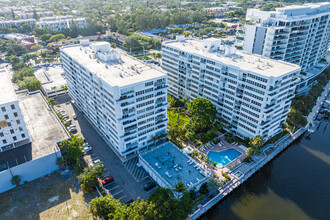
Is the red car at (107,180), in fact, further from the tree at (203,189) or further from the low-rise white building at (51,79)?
the low-rise white building at (51,79)

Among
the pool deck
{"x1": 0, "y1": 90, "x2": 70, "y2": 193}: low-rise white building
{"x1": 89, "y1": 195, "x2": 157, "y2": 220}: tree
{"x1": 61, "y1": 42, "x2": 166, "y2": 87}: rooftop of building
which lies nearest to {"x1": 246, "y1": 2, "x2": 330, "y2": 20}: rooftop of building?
the pool deck

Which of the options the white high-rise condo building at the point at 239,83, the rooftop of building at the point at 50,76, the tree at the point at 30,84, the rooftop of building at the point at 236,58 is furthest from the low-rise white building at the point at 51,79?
the rooftop of building at the point at 236,58

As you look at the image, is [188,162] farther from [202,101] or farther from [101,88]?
[101,88]

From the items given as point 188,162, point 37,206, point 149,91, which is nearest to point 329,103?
point 188,162

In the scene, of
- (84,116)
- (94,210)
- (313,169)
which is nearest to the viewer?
(94,210)

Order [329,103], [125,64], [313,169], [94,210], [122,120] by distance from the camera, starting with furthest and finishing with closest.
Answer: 1. [329,103]
2. [125,64]
3. [313,169]
4. [122,120]
5. [94,210]

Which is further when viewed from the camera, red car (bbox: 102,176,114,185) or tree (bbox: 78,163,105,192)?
red car (bbox: 102,176,114,185)

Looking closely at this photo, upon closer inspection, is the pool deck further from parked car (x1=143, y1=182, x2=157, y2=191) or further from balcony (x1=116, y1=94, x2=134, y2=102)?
balcony (x1=116, y1=94, x2=134, y2=102)
